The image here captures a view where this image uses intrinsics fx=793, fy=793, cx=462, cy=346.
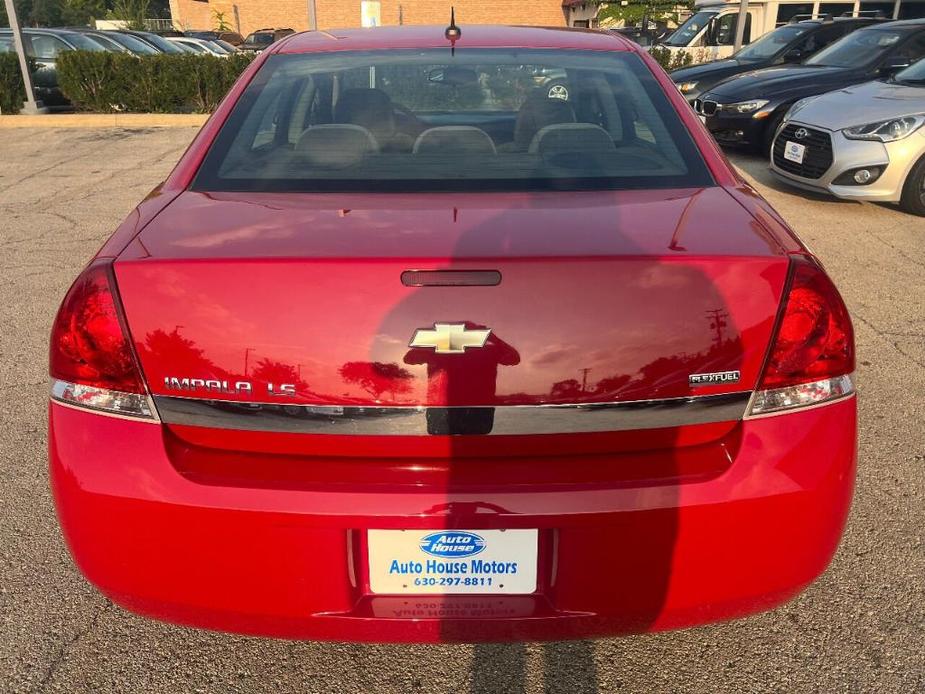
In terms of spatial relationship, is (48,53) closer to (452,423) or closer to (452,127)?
(452,127)

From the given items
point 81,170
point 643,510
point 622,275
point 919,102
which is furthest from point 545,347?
point 81,170

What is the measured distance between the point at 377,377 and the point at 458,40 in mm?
1673

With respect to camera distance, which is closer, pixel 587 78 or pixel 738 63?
pixel 587 78

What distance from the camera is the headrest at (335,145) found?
2.22 m

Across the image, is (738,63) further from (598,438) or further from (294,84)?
(598,438)

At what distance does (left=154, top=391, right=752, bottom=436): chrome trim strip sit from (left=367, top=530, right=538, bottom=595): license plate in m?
0.21

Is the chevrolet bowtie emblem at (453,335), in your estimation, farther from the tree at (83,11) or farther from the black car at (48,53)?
the tree at (83,11)

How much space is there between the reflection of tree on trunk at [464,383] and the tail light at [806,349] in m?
0.56

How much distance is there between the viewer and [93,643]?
218 centimetres

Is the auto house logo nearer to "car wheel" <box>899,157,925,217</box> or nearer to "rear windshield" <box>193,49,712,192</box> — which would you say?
"rear windshield" <box>193,49,712,192</box>

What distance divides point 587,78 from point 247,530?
1838 mm

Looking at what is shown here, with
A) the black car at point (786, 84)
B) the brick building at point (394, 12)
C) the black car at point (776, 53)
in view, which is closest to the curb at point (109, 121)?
the black car at point (776, 53)

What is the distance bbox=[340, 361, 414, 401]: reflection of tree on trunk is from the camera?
1.55m

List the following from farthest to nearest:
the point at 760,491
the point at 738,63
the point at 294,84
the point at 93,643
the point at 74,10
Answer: the point at 74,10, the point at 738,63, the point at 294,84, the point at 93,643, the point at 760,491
